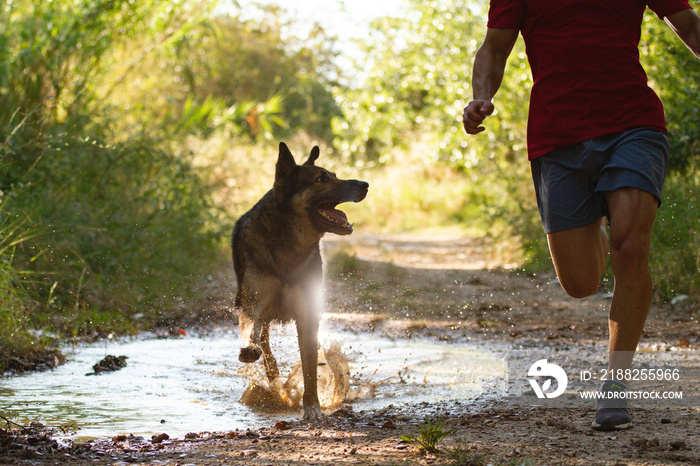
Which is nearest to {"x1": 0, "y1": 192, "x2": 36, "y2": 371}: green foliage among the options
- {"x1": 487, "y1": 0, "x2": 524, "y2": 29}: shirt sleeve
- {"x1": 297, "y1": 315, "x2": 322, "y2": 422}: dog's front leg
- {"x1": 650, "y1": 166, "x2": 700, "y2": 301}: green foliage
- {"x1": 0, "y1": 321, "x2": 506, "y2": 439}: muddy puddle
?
{"x1": 0, "y1": 321, "x2": 506, "y2": 439}: muddy puddle

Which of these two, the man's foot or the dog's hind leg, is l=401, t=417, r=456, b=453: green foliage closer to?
the man's foot

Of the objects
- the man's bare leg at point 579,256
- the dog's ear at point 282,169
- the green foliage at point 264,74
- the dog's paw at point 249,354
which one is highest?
the green foliage at point 264,74

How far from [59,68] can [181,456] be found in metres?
6.44

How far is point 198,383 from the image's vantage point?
5.08m

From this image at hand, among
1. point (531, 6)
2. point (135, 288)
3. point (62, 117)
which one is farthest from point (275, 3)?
point (531, 6)

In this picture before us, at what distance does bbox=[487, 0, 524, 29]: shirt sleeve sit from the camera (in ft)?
12.2

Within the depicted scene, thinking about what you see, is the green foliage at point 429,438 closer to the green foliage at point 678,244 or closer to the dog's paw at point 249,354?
the dog's paw at point 249,354

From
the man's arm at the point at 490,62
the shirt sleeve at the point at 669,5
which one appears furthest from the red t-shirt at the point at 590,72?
the man's arm at the point at 490,62

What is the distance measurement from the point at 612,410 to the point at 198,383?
2845mm

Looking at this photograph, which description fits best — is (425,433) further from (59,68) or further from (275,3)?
(275,3)

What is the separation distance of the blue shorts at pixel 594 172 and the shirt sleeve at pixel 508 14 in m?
0.70

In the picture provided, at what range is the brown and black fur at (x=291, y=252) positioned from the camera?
14.4 feet

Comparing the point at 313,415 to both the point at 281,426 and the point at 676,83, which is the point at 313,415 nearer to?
the point at 281,426

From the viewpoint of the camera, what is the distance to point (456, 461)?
2.78 meters
